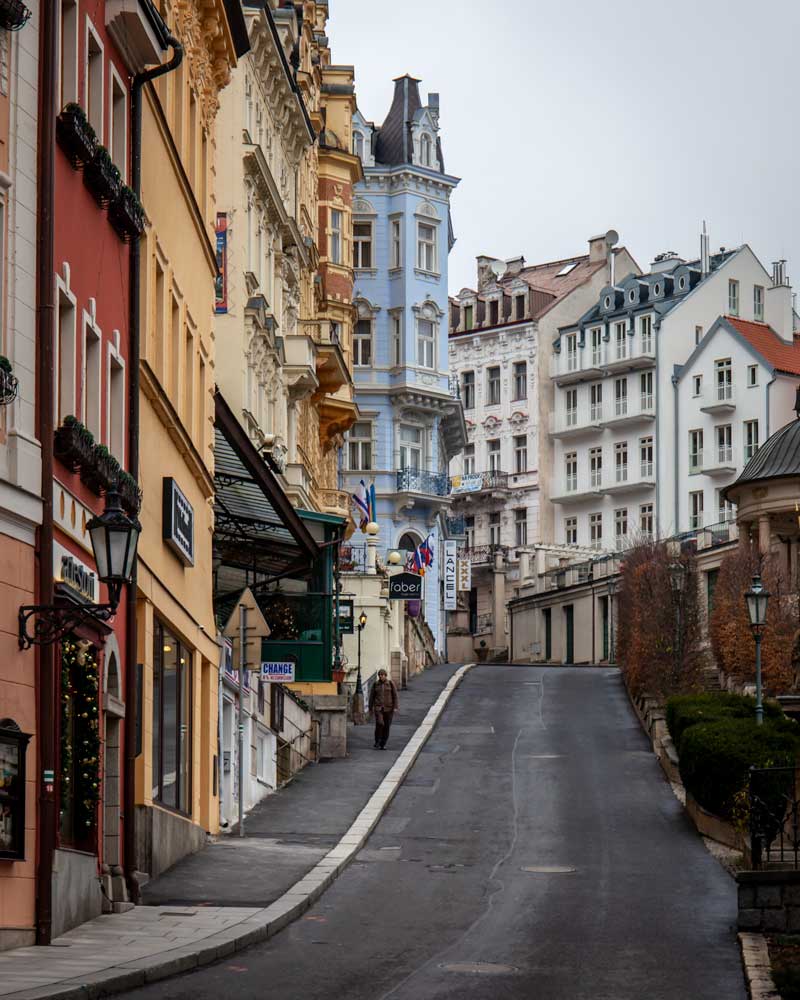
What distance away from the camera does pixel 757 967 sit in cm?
1603

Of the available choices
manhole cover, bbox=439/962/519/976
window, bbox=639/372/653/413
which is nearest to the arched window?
window, bbox=639/372/653/413

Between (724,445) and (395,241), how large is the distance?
2223cm

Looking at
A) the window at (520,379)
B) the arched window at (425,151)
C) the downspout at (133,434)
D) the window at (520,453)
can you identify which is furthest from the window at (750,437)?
the downspout at (133,434)

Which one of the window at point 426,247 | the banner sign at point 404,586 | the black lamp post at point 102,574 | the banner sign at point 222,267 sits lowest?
the black lamp post at point 102,574

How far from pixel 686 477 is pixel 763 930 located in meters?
83.6

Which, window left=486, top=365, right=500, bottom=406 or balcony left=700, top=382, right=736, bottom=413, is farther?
window left=486, top=365, right=500, bottom=406

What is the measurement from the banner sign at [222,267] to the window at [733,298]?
218 feet

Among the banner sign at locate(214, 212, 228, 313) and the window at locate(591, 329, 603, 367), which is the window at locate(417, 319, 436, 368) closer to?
the window at locate(591, 329, 603, 367)

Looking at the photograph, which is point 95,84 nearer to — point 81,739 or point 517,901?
point 81,739

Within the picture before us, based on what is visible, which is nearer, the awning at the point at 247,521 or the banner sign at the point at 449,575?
the awning at the point at 247,521

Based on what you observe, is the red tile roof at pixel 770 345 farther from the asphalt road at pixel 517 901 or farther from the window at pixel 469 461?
the asphalt road at pixel 517 901

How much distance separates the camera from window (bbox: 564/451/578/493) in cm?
10938

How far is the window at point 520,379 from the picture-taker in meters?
111

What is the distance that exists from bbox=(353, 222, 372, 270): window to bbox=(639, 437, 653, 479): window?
24.2 meters
